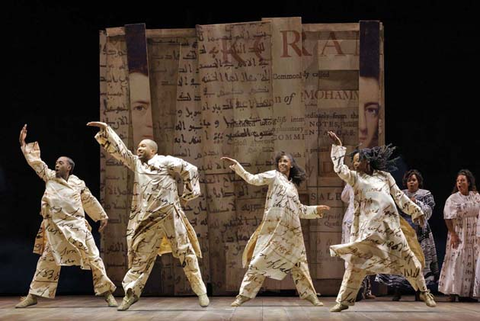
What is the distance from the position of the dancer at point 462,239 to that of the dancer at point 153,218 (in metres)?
2.93

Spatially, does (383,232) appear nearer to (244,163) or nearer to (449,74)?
(244,163)

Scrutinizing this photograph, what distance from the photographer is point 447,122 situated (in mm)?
10555

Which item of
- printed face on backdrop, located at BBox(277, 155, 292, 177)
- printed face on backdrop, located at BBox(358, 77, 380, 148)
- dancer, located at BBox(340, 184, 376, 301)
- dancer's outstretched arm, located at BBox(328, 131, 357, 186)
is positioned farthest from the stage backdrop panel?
dancer's outstretched arm, located at BBox(328, 131, 357, 186)

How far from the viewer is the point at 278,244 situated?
26.7 ft

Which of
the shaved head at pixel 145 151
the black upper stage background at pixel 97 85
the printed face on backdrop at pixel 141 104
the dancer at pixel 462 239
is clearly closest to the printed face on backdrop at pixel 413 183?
the dancer at pixel 462 239

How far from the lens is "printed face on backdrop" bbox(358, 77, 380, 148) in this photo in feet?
32.1

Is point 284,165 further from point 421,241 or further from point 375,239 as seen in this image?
point 421,241

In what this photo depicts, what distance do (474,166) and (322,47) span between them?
99.6 inches

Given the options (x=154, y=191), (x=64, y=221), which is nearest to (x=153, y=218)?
(x=154, y=191)

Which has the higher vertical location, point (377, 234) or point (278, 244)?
point (377, 234)

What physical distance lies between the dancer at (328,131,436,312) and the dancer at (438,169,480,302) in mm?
1607

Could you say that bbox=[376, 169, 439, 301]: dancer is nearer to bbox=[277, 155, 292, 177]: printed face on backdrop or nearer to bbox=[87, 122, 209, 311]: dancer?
bbox=[277, 155, 292, 177]: printed face on backdrop

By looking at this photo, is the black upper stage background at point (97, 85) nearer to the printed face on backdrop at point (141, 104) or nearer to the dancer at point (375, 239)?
the printed face on backdrop at point (141, 104)

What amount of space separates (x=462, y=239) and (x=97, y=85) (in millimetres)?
4936
